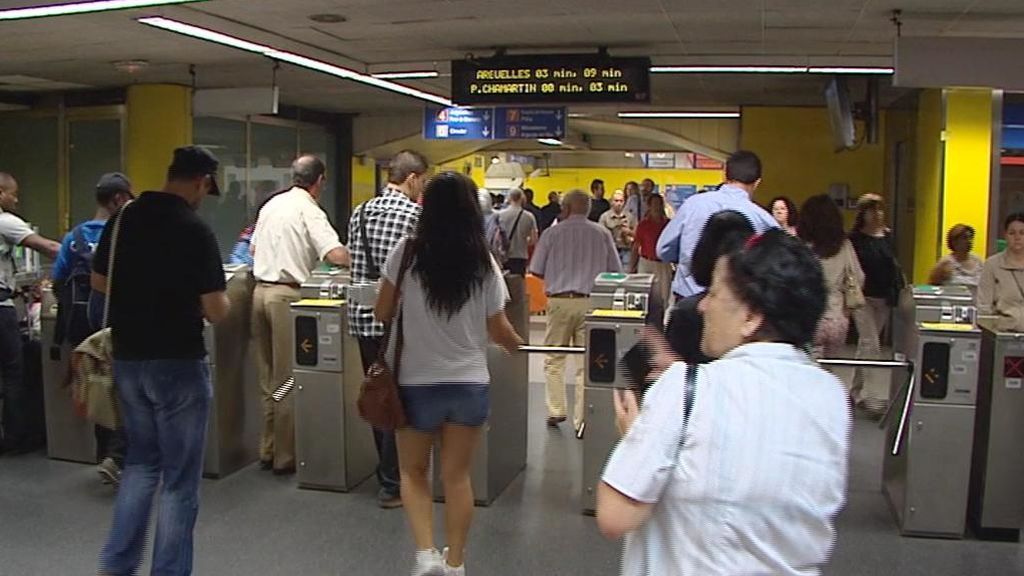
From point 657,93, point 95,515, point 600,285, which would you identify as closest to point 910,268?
point 657,93

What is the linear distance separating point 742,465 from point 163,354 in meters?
2.14

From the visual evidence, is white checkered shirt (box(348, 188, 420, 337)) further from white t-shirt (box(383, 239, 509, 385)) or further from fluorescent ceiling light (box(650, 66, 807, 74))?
fluorescent ceiling light (box(650, 66, 807, 74))

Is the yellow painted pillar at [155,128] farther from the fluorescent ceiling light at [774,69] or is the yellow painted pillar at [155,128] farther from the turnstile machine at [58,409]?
the turnstile machine at [58,409]

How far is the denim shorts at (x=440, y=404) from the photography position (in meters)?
3.25

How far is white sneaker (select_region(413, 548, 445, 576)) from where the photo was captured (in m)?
3.42

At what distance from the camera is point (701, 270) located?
2686 mm

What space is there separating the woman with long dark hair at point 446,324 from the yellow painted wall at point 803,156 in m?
9.40

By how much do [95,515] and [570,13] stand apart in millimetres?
4191

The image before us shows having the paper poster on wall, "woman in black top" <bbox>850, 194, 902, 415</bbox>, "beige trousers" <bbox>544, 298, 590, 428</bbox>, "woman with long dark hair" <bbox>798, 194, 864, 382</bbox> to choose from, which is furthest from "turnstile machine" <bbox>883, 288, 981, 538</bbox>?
the paper poster on wall

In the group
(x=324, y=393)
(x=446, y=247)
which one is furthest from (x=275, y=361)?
(x=446, y=247)

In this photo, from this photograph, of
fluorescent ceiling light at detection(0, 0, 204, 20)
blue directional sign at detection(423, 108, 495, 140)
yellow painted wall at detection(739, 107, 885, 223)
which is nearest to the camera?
fluorescent ceiling light at detection(0, 0, 204, 20)

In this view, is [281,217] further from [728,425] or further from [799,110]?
[799,110]

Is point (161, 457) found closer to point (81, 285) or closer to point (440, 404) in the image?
point (440, 404)

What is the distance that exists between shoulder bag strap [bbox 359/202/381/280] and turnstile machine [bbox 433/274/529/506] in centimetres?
59
